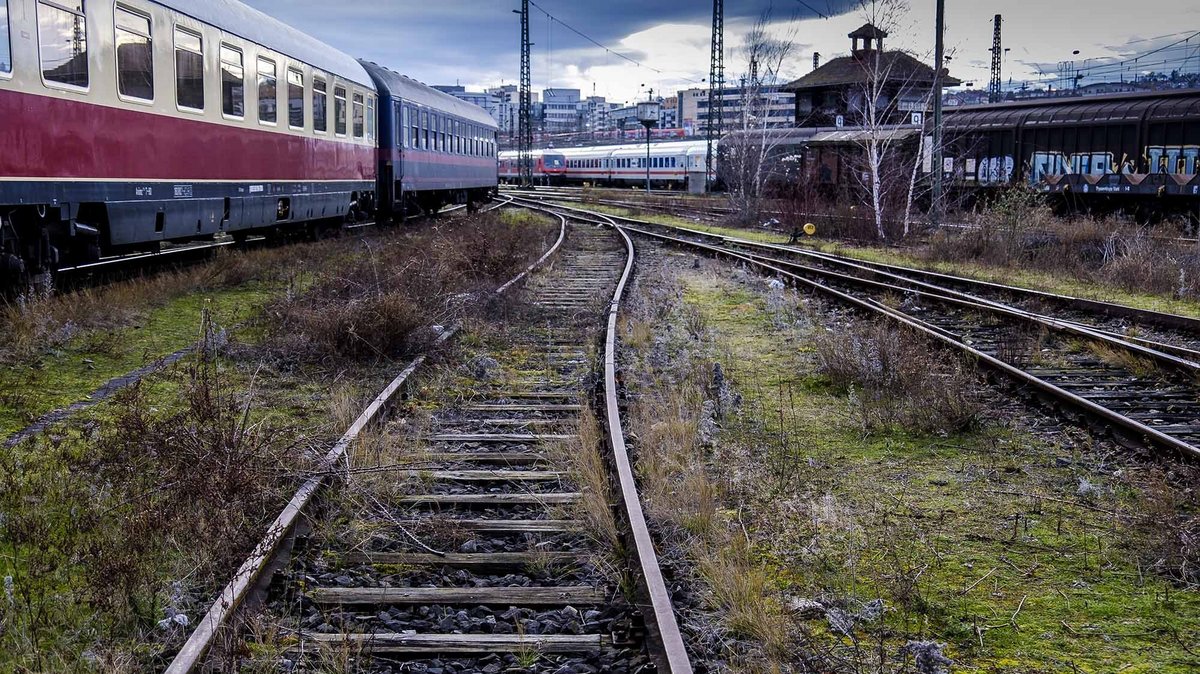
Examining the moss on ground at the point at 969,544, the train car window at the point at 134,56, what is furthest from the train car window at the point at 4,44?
the moss on ground at the point at 969,544

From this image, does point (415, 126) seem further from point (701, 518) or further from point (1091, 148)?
point (701, 518)

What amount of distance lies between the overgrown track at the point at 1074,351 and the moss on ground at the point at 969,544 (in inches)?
32.7

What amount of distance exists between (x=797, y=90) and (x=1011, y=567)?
195 ft

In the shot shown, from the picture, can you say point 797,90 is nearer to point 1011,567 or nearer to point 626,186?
point 626,186

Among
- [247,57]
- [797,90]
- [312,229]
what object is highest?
[797,90]

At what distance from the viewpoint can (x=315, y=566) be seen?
474 cm

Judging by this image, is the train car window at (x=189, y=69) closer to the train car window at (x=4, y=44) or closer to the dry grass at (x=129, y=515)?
the train car window at (x=4, y=44)

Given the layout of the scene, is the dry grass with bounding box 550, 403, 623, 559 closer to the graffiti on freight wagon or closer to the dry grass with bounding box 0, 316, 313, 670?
the dry grass with bounding box 0, 316, 313, 670

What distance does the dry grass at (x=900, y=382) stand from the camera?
7410mm

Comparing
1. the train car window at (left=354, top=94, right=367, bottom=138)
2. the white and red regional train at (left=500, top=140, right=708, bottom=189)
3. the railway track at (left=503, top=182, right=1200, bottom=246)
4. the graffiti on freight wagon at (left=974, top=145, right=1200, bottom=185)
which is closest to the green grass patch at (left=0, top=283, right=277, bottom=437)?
the train car window at (left=354, top=94, right=367, bottom=138)

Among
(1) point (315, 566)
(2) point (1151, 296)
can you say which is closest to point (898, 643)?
(1) point (315, 566)

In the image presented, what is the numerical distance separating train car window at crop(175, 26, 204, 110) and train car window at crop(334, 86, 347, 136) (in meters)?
6.22

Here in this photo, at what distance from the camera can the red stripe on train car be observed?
372 inches

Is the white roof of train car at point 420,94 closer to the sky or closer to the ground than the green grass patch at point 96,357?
closer to the sky
